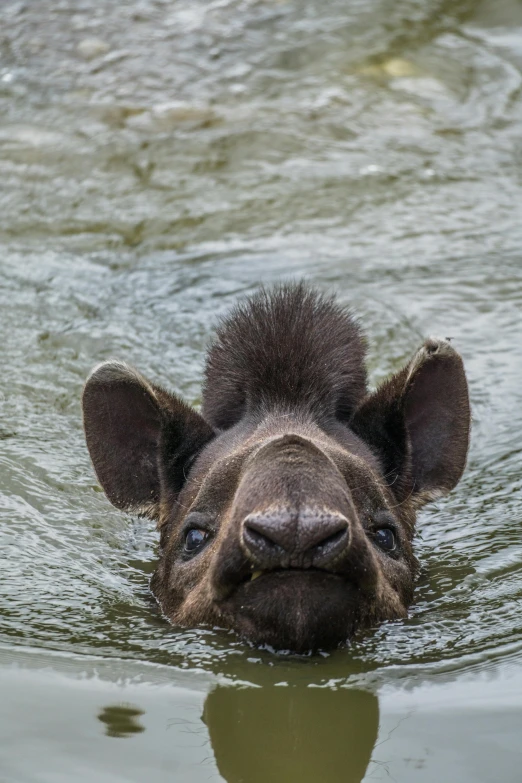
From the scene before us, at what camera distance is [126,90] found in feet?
44.2

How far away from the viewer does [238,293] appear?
32.9 ft

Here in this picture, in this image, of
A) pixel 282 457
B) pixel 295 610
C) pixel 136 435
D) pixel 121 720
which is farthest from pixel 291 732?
pixel 136 435

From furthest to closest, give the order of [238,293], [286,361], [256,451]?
[238,293], [286,361], [256,451]

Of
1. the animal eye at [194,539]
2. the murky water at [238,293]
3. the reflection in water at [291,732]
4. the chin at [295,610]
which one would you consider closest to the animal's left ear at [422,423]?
the murky water at [238,293]

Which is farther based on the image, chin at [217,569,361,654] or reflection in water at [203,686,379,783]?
chin at [217,569,361,654]

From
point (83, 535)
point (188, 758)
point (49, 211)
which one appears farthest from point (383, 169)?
point (188, 758)

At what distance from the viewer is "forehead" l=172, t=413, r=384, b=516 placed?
5.29 m

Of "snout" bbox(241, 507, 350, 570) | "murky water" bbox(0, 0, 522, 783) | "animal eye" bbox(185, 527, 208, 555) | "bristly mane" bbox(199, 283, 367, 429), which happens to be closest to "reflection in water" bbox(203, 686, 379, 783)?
"murky water" bbox(0, 0, 522, 783)

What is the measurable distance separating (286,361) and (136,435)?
0.87 meters

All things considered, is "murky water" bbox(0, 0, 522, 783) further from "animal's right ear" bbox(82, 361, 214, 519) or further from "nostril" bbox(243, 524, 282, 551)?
"nostril" bbox(243, 524, 282, 551)

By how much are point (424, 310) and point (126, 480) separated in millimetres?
4162

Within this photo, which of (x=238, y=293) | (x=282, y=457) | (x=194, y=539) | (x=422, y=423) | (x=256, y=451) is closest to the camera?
(x=282, y=457)

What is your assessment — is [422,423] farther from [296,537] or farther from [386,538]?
[296,537]

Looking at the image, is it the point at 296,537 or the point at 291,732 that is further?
the point at 291,732
